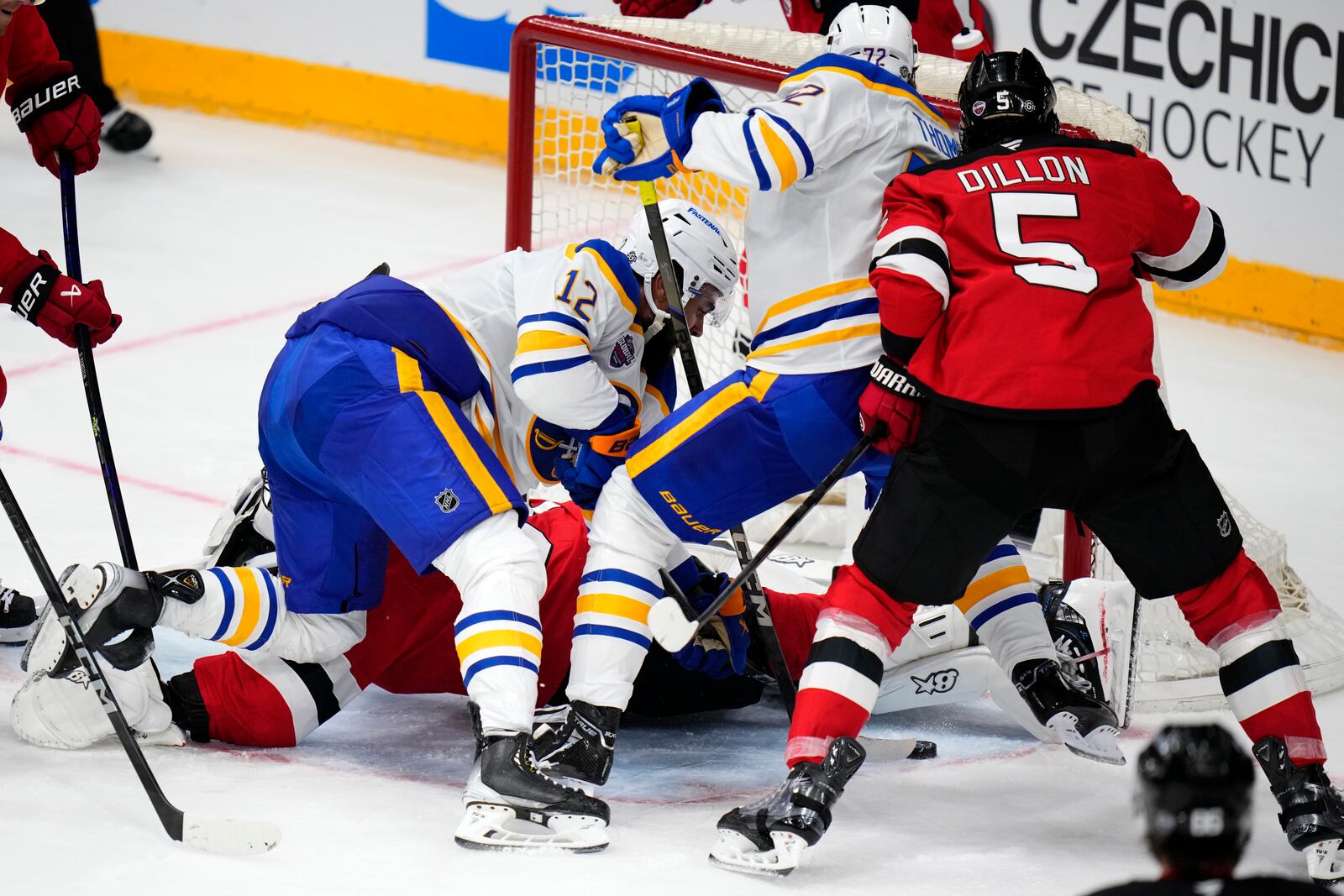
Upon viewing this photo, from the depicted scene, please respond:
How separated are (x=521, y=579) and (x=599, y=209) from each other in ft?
6.83

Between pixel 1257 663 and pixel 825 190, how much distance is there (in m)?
0.94

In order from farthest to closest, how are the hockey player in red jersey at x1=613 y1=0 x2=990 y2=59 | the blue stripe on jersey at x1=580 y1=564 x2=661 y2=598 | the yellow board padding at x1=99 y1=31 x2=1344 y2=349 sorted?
the yellow board padding at x1=99 y1=31 x2=1344 y2=349 < the hockey player in red jersey at x1=613 y1=0 x2=990 y2=59 < the blue stripe on jersey at x1=580 y1=564 x2=661 y2=598

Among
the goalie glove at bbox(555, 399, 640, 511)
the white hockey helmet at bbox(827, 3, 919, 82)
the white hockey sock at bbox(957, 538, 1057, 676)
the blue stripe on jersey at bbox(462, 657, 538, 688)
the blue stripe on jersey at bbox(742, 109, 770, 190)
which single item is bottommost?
the white hockey sock at bbox(957, 538, 1057, 676)

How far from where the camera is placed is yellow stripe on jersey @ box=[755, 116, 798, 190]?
8.78ft

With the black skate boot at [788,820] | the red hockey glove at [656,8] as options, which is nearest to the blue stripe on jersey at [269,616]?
the black skate boot at [788,820]

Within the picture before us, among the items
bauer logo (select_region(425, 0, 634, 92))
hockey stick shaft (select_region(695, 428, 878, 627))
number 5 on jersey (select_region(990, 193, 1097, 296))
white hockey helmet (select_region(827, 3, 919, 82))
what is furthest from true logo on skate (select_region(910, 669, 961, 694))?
bauer logo (select_region(425, 0, 634, 92))

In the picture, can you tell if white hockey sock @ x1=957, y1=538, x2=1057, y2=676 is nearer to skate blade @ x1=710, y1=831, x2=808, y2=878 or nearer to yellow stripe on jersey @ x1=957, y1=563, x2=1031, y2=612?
yellow stripe on jersey @ x1=957, y1=563, x2=1031, y2=612

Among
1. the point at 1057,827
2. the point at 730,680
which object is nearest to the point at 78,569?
the point at 730,680

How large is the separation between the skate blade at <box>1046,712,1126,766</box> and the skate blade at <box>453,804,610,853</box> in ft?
2.68

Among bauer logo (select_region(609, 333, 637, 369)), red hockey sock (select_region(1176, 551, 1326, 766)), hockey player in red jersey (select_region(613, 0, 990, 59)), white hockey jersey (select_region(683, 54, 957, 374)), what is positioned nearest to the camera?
red hockey sock (select_region(1176, 551, 1326, 766))

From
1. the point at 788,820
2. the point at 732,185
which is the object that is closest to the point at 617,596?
the point at 788,820

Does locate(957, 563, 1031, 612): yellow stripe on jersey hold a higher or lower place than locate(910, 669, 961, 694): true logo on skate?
higher

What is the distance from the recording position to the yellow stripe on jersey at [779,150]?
268cm

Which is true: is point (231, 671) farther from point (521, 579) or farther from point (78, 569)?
point (521, 579)
